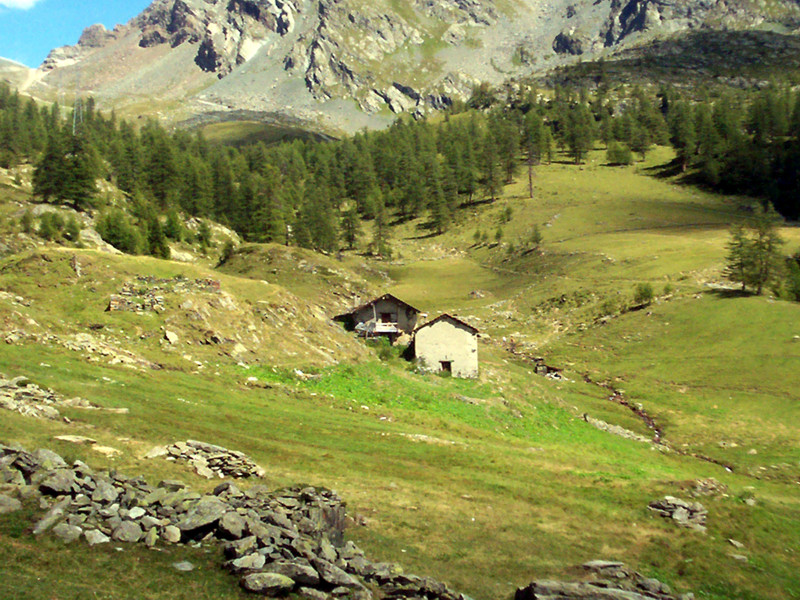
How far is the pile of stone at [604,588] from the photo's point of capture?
52.6 ft

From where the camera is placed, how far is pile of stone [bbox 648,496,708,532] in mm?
Result: 23734

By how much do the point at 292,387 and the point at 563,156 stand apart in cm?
17427

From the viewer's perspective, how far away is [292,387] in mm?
36875

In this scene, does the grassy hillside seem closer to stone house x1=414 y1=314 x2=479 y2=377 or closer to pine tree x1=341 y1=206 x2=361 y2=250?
stone house x1=414 y1=314 x2=479 y2=377

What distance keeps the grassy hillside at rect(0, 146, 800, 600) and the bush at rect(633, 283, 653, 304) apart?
5.97 ft

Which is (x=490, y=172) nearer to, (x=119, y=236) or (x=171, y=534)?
(x=119, y=236)

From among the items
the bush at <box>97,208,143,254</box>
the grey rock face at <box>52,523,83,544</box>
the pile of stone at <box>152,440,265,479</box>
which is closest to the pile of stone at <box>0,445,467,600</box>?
the grey rock face at <box>52,523,83,544</box>

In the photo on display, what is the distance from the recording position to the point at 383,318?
64938 mm

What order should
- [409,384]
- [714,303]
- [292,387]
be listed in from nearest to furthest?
[292,387], [409,384], [714,303]

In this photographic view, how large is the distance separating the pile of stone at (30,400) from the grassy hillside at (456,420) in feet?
2.95

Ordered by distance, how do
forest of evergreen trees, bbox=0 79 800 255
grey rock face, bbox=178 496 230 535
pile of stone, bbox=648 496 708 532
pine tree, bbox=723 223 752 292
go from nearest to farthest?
grey rock face, bbox=178 496 230 535 → pile of stone, bbox=648 496 708 532 → pine tree, bbox=723 223 752 292 → forest of evergreen trees, bbox=0 79 800 255

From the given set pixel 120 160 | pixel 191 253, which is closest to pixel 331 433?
pixel 191 253

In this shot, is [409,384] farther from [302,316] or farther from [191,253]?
[191,253]

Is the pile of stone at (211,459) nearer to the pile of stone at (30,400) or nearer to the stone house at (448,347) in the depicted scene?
the pile of stone at (30,400)
